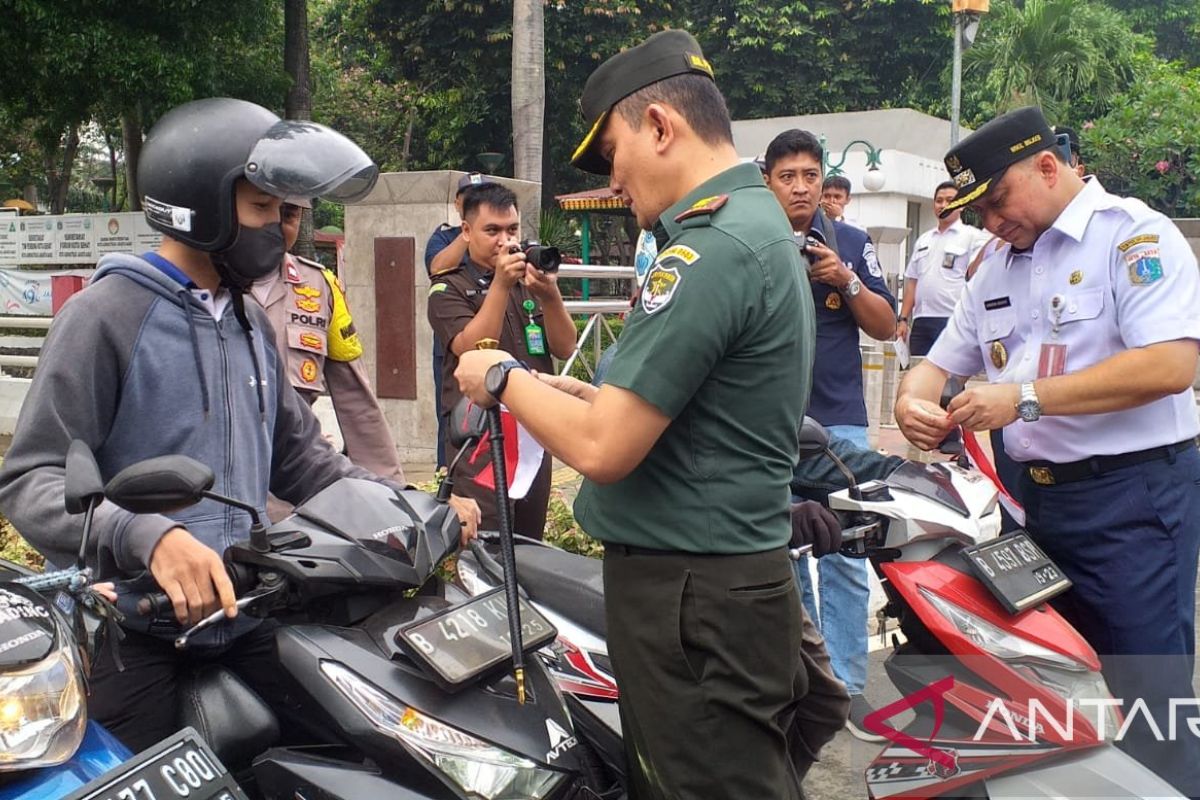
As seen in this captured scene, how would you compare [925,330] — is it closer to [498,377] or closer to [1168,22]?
[498,377]

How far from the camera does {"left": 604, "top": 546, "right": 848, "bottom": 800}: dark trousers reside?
6.03 ft

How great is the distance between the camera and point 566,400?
6.07 feet

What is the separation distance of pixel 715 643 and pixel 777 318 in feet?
1.86

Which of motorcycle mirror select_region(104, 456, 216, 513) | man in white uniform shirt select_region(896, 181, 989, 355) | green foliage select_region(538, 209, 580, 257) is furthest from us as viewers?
green foliage select_region(538, 209, 580, 257)

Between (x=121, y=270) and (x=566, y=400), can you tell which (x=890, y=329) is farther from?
(x=121, y=270)

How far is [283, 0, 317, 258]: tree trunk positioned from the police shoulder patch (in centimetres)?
1400

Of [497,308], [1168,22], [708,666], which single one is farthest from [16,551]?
[1168,22]

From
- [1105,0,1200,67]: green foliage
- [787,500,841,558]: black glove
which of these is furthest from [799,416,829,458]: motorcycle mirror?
[1105,0,1200,67]: green foliage

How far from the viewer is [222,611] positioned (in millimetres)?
1791

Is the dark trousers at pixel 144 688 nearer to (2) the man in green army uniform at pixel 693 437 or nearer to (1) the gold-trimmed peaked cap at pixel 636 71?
(2) the man in green army uniform at pixel 693 437

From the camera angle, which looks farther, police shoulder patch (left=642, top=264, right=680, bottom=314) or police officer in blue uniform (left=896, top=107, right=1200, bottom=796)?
police officer in blue uniform (left=896, top=107, right=1200, bottom=796)

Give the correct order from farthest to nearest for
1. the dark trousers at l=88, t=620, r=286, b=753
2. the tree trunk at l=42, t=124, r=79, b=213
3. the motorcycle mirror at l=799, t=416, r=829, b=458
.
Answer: the tree trunk at l=42, t=124, r=79, b=213 → the motorcycle mirror at l=799, t=416, r=829, b=458 → the dark trousers at l=88, t=620, r=286, b=753

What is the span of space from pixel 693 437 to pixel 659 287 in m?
0.26

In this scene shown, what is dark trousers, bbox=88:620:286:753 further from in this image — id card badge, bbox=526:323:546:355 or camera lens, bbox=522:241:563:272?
id card badge, bbox=526:323:546:355
